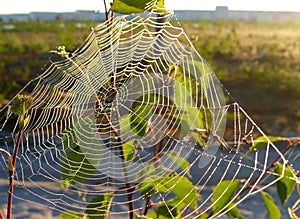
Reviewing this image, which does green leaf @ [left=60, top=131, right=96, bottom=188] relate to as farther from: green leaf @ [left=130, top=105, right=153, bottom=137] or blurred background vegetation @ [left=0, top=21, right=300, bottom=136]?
blurred background vegetation @ [left=0, top=21, right=300, bottom=136]

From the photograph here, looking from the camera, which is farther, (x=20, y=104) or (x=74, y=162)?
(x=74, y=162)

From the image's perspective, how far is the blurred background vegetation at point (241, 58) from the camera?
5.95 m

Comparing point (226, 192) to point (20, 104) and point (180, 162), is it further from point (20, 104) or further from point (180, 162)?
point (20, 104)

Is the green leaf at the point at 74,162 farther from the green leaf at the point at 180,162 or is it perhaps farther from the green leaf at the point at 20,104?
the green leaf at the point at 20,104

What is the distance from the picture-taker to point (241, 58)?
9469 millimetres

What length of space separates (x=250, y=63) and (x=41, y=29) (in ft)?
16.9

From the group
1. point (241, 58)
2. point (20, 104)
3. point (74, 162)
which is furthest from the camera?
point (241, 58)

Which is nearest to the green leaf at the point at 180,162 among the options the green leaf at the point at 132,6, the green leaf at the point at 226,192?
the green leaf at the point at 226,192

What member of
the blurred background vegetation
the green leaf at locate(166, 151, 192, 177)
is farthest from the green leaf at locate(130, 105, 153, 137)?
the blurred background vegetation

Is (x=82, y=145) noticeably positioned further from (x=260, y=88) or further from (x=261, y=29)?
(x=261, y=29)

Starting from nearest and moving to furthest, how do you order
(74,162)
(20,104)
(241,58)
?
(20,104)
(74,162)
(241,58)

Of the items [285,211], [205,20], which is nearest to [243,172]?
[285,211]

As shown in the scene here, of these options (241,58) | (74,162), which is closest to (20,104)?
(74,162)

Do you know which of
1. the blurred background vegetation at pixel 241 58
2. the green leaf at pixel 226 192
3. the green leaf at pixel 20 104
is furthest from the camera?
the blurred background vegetation at pixel 241 58
